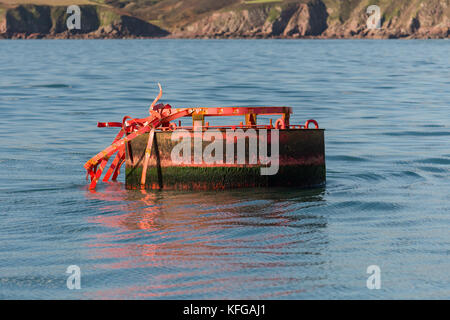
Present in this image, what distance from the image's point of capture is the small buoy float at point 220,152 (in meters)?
13.5

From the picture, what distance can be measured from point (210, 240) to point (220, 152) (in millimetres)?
3181

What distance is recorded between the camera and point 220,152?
13578mm

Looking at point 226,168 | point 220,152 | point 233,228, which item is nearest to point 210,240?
point 233,228

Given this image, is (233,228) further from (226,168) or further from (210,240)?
(226,168)

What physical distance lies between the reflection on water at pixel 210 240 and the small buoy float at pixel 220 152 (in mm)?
252

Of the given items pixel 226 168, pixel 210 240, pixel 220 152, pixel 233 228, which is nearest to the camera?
pixel 210 240

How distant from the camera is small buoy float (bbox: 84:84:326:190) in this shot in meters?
13.5

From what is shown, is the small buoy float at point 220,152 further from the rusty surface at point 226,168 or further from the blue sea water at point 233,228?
Result: the blue sea water at point 233,228

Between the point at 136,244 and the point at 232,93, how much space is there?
99.4 feet

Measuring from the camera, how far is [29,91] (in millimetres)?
41219

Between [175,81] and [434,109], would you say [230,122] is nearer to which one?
[434,109]

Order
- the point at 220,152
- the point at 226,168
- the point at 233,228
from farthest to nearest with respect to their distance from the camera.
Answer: the point at 226,168
the point at 220,152
the point at 233,228

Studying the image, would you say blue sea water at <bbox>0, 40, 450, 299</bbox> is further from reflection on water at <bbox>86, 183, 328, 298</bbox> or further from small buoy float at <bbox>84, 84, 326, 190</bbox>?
small buoy float at <bbox>84, 84, 326, 190</bbox>

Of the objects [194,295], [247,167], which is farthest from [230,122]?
[194,295]
